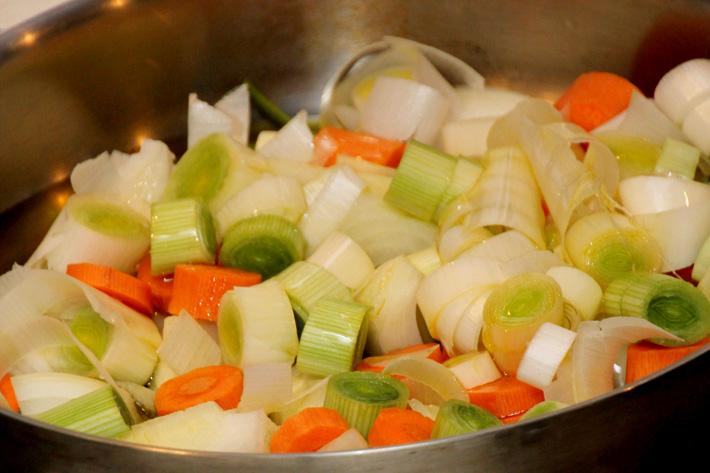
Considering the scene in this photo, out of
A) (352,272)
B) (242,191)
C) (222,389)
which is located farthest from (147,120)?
(222,389)

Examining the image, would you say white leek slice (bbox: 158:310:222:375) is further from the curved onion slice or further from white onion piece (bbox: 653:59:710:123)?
white onion piece (bbox: 653:59:710:123)

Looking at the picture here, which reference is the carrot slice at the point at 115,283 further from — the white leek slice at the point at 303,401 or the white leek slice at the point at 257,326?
the white leek slice at the point at 303,401

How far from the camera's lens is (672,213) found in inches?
51.6

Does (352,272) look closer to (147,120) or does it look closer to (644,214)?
(644,214)

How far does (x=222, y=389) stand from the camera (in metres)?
1.17

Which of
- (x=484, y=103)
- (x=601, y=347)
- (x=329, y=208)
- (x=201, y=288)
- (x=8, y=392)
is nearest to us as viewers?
(x=601, y=347)

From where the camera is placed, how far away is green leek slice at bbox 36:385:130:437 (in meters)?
1.09

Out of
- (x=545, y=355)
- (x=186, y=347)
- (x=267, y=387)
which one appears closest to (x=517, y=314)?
(x=545, y=355)

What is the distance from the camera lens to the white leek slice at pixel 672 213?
4.30 ft

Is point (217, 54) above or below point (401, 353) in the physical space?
above

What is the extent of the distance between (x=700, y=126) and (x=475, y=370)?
56cm

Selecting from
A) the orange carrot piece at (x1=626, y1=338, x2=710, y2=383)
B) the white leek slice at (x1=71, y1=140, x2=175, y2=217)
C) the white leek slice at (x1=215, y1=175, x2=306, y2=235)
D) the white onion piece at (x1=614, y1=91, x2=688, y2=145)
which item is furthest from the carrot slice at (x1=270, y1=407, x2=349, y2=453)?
the white onion piece at (x1=614, y1=91, x2=688, y2=145)

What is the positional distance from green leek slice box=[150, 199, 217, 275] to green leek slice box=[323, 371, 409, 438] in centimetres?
34

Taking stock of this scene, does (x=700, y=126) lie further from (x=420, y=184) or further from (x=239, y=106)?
(x=239, y=106)
